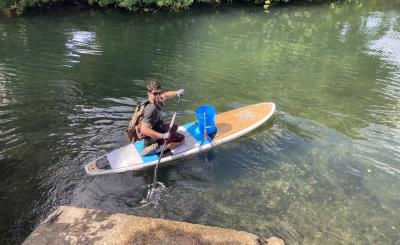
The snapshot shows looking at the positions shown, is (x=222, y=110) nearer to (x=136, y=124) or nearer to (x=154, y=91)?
(x=136, y=124)

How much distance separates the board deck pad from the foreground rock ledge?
217cm

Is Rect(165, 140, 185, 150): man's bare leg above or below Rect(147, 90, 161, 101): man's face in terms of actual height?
below

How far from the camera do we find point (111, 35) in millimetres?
21438

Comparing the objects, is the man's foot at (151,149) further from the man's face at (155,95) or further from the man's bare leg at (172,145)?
the man's face at (155,95)

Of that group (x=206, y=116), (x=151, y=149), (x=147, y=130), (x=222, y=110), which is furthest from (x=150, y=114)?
(x=222, y=110)

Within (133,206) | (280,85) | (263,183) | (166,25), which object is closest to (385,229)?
(263,183)

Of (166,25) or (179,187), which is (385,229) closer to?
(179,187)

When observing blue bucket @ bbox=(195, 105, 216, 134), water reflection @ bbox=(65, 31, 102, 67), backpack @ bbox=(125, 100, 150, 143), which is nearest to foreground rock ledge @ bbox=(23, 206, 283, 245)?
backpack @ bbox=(125, 100, 150, 143)

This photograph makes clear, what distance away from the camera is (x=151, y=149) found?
905 centimetres

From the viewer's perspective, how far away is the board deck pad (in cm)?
888

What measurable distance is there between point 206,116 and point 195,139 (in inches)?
26.6

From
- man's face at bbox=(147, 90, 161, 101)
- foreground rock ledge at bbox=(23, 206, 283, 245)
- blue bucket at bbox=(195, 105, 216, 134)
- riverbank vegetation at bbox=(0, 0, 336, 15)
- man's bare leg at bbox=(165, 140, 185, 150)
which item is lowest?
foreground rock ledge at bbox=(23, 206, 283, 245)

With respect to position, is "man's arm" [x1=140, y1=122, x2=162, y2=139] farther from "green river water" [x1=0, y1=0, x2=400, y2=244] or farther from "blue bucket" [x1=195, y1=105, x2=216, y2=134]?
"blue bucket" [x1=195, y1=105, x2=216, y2=134]

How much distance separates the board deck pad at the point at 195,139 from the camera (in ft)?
29.1
